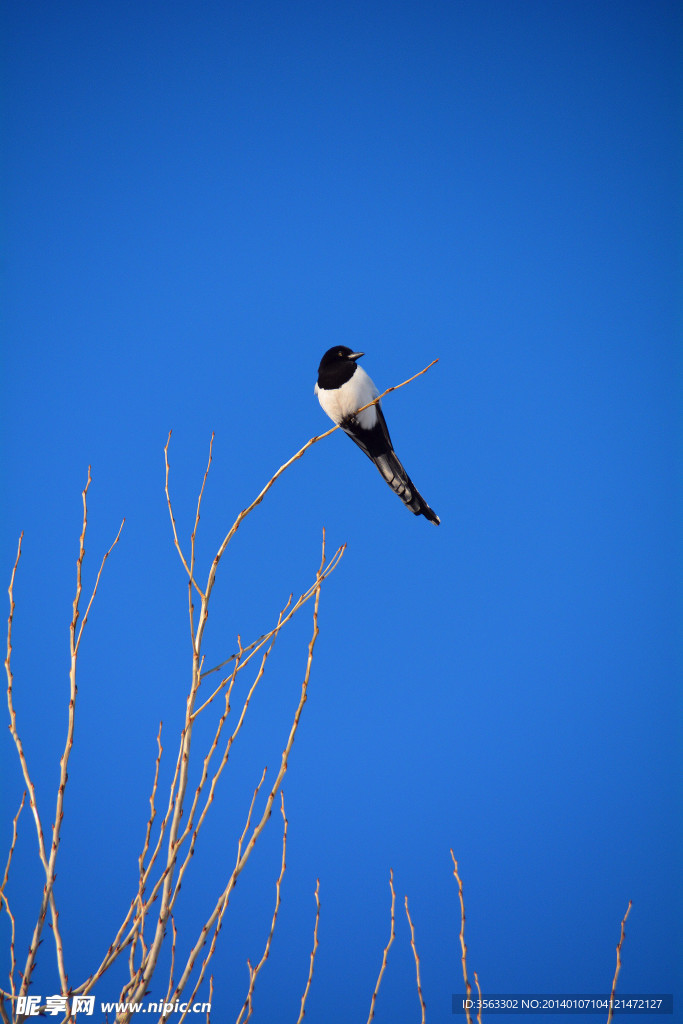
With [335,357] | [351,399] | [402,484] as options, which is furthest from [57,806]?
[335,357]

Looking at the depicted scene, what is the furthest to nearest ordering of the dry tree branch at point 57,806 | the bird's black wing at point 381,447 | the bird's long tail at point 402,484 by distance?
the bird's black wing at point 381,447 → the bird's long tail at point 402,484 → the dry tree branch at point 57,806

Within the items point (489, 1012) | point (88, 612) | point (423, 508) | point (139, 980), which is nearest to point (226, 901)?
point (139, 980)

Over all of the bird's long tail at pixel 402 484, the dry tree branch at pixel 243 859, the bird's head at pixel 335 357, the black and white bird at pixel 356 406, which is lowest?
the dry tree branch at pixel 243 859

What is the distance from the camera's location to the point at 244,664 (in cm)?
125

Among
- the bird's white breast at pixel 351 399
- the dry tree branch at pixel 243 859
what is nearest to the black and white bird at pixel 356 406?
the bird's white breast at pixel 351 399

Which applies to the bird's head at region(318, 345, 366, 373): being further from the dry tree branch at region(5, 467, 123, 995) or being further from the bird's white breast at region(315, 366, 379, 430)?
the dry tree branch at region(5, 467, 123, 995)

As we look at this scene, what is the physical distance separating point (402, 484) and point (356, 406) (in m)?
0.45

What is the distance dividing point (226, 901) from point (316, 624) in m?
0.48

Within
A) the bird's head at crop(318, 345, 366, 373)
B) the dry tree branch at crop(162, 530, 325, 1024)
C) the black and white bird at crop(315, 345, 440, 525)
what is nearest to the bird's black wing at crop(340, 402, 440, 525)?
the black and white bird at crop(315, 345, 440, 525)

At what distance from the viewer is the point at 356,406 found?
306 centimetres

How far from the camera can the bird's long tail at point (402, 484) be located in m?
2.75

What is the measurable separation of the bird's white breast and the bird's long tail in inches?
6.9

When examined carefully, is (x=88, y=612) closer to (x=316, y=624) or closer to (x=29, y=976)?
(x=316, y=624)

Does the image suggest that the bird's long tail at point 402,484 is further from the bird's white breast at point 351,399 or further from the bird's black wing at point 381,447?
the bird's white breast at point 351,399
